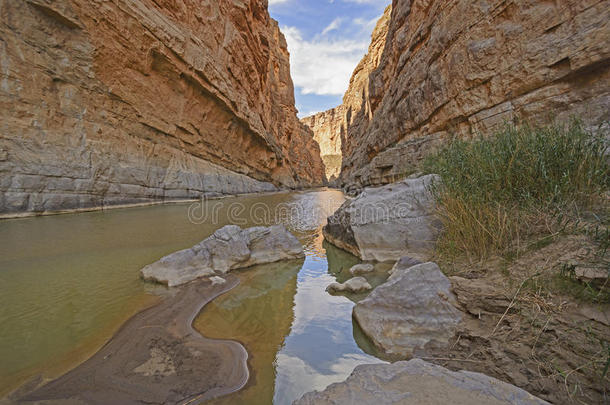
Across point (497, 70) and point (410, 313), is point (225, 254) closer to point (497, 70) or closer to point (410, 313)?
point (410, 313)

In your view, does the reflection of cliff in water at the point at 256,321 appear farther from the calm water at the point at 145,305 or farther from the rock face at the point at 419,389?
the rock face at the point at 419,389

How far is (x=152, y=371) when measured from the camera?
1574mm

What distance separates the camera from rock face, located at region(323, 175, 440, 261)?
3625mm

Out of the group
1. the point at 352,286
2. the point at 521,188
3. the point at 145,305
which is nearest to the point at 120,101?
the point at 145,305

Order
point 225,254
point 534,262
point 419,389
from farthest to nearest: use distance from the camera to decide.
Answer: point 225,254
point 534,262
point 419,389

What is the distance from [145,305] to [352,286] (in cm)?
226

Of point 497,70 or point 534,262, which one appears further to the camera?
point 497,70

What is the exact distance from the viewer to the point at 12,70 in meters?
7.90

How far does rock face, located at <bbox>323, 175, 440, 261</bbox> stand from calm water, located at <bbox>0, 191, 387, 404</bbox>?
39 cm

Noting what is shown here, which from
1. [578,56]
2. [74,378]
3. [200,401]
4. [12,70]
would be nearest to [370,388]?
[200,401]

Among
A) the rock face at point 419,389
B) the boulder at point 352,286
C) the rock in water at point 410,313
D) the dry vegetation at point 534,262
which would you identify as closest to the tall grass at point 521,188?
the dry vegetation at point 534,262

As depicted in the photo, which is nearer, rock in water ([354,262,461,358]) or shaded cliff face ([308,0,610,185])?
rock in water ([354,262,461,358])

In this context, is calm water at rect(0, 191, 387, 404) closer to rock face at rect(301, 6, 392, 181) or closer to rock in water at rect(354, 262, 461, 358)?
rock in water at rect(354, 262, 461, 358)

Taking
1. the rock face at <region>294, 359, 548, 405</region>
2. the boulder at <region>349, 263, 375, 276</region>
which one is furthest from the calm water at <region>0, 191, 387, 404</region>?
the rock face at <region>294, 359, 548, 405</region>
